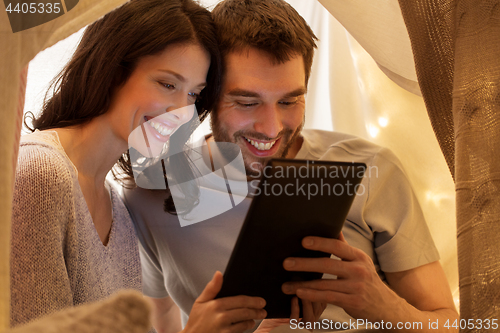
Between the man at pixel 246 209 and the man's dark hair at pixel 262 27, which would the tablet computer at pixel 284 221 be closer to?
the man at pixel 246 209

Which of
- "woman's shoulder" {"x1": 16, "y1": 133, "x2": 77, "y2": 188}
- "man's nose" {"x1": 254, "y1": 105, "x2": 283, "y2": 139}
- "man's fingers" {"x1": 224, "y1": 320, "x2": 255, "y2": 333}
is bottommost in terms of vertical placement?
"man's fingers" {"x1": 224, "y1": 320, "x2": 255, "y2": 333}

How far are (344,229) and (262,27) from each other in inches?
12.7

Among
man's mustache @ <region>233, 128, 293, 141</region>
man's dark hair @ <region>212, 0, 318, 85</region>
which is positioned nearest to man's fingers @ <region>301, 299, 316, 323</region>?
man's mustache @ <region>233, 128, 293, 141</region>

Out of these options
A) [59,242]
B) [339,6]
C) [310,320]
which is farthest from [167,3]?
[310,320]

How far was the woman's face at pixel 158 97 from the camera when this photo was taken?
1.71 ft

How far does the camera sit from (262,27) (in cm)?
57

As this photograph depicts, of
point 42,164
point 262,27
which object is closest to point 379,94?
point 262,27

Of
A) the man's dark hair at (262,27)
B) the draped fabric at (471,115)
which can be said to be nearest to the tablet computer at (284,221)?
the draped fabric at (471,115)

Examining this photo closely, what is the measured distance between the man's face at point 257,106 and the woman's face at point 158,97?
43 mm

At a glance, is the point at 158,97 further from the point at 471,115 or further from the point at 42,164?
the point at 471,115

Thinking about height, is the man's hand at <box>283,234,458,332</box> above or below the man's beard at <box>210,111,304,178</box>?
below
